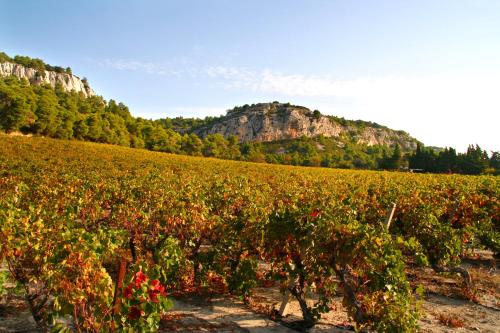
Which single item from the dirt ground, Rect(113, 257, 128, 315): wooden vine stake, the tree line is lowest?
the dirt ground

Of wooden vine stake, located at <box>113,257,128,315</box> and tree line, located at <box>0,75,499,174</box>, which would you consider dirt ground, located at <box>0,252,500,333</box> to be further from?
tree line, located at <box>0,75,499,174</box>

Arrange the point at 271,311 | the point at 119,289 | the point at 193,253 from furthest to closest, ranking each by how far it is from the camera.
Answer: the point at 193,253 < the point at 271,311 < the point at 119,289

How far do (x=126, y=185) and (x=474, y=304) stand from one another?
11097 mm

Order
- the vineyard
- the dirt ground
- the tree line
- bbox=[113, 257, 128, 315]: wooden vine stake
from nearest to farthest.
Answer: bbox=[113, 257, 128, 315]: wooden vine stake
the vineyard
the dirt ground
the tree line

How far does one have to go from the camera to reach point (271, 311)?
808 cm

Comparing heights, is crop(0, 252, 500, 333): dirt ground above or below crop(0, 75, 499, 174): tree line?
below

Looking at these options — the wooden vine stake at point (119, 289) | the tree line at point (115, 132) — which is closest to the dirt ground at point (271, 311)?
the wooden vine stake at point (119, 289)

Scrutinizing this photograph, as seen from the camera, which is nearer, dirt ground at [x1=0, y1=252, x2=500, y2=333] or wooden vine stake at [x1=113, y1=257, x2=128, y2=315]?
wooden vine stake at [x1=113, y1=257, x2=128, y2=315]

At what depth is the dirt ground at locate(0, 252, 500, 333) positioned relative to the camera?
7.38 metres

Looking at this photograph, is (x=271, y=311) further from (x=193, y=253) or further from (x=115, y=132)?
(x=115, y=132)

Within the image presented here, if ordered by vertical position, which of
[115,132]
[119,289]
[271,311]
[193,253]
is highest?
[115,132]

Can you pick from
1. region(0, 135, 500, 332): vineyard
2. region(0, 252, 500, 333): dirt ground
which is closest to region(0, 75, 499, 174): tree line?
region(0, 135, 500, 332): vineyard

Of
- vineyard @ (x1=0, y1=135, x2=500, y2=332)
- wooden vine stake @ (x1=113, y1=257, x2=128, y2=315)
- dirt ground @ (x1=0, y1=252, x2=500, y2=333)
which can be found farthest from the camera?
dirt ground @ (x1=0, y1=252, x2=500, y2=333)

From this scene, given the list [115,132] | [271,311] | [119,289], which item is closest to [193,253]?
[271,311]
